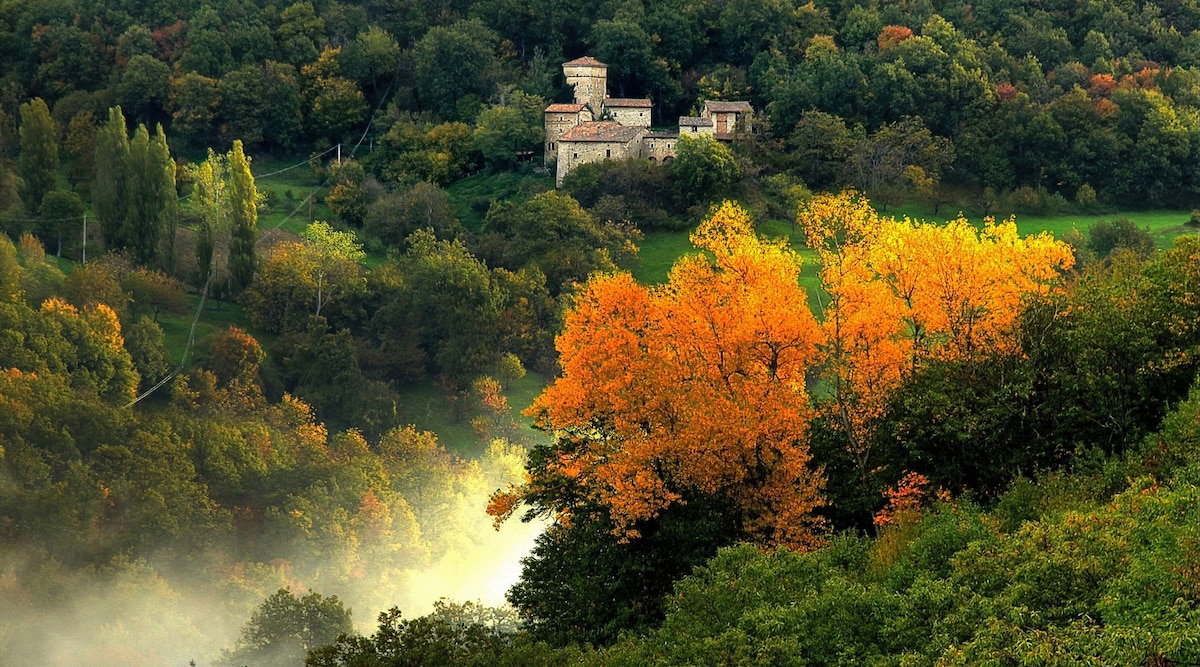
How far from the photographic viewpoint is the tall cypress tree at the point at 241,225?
70562 millimetres

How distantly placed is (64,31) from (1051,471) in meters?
84.6

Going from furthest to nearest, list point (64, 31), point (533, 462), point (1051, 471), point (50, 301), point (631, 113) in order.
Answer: point (64, 31) < point (631, 113) < point (50, 301) < point (533, 462) < point (1051, 471)

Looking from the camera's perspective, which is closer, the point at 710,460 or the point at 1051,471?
the point at 1051,471

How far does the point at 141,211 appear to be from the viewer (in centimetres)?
7188

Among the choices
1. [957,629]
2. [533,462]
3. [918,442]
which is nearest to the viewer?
[957,629]

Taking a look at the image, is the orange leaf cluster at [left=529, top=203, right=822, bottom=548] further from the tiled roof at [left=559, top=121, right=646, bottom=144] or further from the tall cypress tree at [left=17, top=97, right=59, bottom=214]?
the tall cypress tree at [left=17, top=97, right=59, bottom=214]

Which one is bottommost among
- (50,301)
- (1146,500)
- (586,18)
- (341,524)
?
(341,524)

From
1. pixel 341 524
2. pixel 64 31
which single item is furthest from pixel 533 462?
pixel 64 31

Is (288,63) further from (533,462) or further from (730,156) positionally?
(533,462)

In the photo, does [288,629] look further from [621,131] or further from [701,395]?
[621,131]

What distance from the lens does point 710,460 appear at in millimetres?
30484

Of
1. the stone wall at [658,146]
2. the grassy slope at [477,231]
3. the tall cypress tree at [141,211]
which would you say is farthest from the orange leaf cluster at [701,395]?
the stone wall at [658,146]

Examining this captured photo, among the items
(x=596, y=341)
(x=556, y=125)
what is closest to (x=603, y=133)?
(x=556, y=125)

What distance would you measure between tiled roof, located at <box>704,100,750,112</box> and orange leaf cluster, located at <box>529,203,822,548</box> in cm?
4633
